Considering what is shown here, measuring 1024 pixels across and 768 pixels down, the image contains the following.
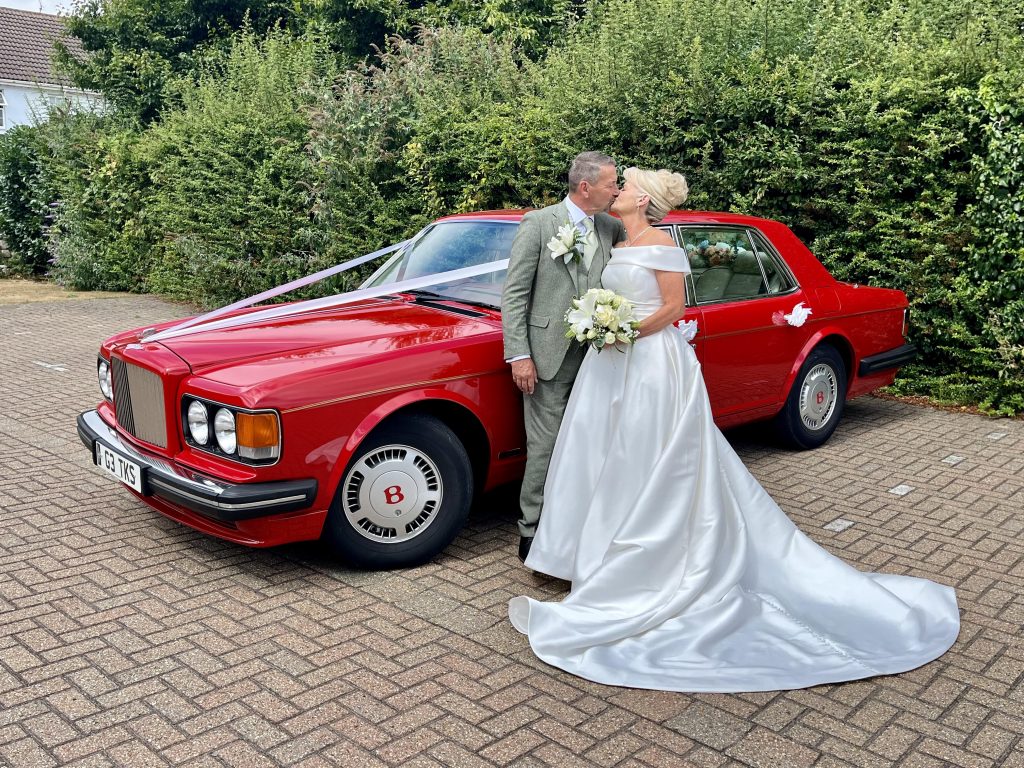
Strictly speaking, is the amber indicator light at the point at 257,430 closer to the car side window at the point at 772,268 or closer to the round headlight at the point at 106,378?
the round headlight at the point at 106,378

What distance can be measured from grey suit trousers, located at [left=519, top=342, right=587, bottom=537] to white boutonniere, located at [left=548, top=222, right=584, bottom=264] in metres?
0.43

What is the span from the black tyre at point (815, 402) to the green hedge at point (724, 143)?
1.71m

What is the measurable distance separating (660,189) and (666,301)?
524 millimetres

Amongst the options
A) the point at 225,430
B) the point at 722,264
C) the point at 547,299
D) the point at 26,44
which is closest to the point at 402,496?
the point at 225,430

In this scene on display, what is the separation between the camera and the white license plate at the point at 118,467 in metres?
4.55

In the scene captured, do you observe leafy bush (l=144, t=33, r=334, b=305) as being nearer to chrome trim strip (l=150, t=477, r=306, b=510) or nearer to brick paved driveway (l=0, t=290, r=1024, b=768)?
brick paved driveway (l=0, t=290, r=1024, b=768)

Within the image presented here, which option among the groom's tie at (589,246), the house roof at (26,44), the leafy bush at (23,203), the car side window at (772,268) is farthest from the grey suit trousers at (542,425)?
the house roof at (26,44)

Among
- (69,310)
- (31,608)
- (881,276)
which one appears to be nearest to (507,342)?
(31,608)

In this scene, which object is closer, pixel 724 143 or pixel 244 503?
pixel 244 503

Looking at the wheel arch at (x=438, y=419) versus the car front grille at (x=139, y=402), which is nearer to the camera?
the wheel arch at (x=438, y=419)

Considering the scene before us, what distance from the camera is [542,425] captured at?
4680 millimetres

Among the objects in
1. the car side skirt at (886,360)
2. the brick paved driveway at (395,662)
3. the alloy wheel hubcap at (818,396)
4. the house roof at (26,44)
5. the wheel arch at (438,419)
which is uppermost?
the house roof at (26,44)

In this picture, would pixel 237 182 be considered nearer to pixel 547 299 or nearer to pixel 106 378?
pixel 106 378

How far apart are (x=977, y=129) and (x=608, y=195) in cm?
451
